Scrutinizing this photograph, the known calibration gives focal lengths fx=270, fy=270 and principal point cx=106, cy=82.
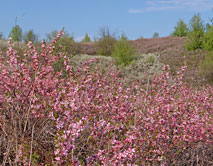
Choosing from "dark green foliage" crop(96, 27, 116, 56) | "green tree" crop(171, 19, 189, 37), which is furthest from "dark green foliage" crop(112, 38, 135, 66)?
"green tree" crop(171, 19, 189, 37)

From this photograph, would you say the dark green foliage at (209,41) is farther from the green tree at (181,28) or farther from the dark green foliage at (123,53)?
the green tree at (181,28)

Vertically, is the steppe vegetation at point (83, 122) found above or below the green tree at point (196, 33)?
below

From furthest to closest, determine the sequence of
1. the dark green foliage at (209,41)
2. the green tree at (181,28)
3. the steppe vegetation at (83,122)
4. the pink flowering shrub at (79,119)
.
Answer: the green tree at (181,28), the dark green foliage at (209,41), the pink flowering shrub at (79,119), the steppe vegetation at (83,122)

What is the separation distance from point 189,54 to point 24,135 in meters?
21.7

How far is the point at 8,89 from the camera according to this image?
146 inches

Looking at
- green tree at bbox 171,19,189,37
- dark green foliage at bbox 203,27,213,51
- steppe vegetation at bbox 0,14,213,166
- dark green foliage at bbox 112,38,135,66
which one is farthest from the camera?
green tree at bbox 171,19,189,37

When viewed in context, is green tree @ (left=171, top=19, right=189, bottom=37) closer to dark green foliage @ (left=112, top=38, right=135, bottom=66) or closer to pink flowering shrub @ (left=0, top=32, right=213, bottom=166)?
dark green foliage @ (left=112, top=38, right=135, bottom=66)

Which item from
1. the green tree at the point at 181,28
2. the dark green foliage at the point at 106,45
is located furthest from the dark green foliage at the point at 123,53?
the green tree at the point at 181,28

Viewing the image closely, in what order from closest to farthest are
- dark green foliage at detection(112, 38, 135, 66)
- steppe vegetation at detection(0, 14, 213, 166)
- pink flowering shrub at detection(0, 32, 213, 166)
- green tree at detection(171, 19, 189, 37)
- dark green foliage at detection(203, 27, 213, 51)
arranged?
steppe vegetation at detection(0, 14, 213, 166), pink flowering shrub at detection(0, 32, 213, 166), dark green foliage at detection(112, 38, 135, 66), dark green foliage at detection(203, 27, 213, 51), green tree at detection(171, 19, 189, 37)

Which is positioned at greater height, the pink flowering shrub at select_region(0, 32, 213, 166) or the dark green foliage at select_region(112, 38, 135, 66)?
the dark green foliage at select_region(112, 38, 135, 66)

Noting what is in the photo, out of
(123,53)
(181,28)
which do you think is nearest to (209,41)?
(123,53)

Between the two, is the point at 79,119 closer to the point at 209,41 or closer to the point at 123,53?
the point at 123,53

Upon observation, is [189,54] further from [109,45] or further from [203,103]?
[203,103]

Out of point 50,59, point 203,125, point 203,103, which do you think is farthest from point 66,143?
point 203,103
